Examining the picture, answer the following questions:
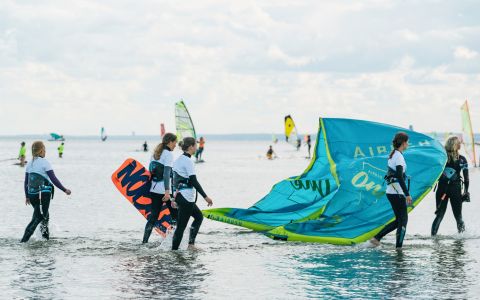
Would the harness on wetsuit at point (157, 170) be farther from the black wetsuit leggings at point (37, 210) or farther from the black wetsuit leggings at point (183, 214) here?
the black wetsuit leggings at point (37, 210)

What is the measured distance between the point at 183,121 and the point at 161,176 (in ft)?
98.0

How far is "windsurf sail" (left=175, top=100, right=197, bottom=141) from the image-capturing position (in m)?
40.9

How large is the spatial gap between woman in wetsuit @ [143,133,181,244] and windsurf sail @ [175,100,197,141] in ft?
95.0

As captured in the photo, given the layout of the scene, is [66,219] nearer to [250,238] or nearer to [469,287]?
[250,238]

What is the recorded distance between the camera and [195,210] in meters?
11.0

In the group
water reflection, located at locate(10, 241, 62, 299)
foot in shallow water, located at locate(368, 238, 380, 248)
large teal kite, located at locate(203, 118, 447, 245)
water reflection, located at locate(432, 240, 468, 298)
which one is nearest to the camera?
water reflection, located at locate(10, 241, 62, 299)

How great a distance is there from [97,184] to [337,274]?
21.2 metres

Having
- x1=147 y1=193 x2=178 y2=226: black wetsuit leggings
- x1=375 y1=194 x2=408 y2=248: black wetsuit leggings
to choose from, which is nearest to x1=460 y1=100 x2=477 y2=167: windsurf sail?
x1=375 y1=194 x2=408 y2=248: black wetsuit leggings

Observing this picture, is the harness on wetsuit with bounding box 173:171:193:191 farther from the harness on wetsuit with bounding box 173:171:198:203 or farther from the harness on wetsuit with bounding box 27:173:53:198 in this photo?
the harness on wetsuit with bounding box 27:173:53:198

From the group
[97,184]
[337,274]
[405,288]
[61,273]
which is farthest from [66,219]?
[97,184]

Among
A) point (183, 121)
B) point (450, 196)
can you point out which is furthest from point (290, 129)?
point (450, 196)

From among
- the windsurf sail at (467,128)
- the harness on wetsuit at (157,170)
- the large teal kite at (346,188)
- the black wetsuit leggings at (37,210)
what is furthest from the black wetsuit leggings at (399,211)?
the windsurf sail at (467,128)

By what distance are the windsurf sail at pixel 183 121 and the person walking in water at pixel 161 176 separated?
2896 cm

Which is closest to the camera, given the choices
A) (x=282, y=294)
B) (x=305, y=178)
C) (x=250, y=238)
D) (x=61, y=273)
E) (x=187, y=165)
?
(x=282, y=294)
